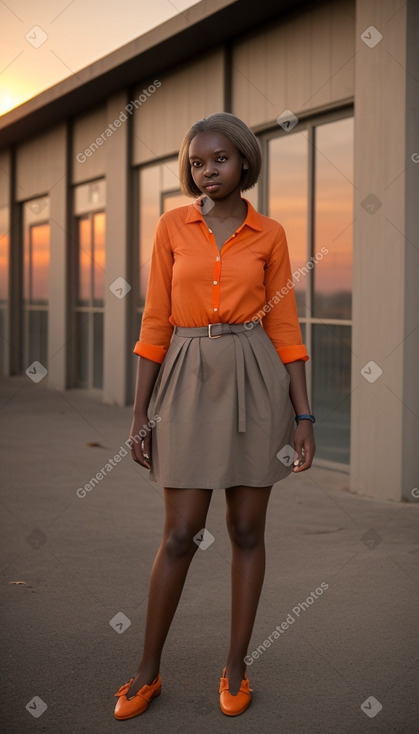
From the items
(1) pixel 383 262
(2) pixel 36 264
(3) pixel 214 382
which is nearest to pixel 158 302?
(3) pixel 214 382

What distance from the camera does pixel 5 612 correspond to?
3943 millimetres

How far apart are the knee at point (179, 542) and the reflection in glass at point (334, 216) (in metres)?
4.86

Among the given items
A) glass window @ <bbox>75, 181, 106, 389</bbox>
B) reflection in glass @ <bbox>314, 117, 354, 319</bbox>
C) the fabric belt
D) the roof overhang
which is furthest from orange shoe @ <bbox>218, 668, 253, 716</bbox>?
glass window @ <bbox>75, 181, 106, 389</bbox>

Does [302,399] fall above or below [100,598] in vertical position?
above

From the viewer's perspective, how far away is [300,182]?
8.05m

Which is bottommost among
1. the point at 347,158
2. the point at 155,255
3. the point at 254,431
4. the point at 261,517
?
the point at 261,517

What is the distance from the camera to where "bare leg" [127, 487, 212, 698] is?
2.87m

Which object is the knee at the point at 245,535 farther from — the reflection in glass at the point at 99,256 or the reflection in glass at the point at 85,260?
the reflection in glass at the point at 85,260

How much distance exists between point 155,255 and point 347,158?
4808 millimetres

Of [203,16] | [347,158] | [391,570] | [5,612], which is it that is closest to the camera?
[5,612]

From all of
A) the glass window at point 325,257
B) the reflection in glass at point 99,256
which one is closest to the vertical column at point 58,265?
the reflection in glass at point 99,256

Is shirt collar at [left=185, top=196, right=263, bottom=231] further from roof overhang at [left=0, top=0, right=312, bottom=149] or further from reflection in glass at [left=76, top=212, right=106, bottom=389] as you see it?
reflection in glass at [left=76, top=212, right=106, bottom=389]

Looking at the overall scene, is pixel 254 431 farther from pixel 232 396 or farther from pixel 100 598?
pixel 100 598

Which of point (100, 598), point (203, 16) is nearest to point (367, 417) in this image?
point (100, 598)
